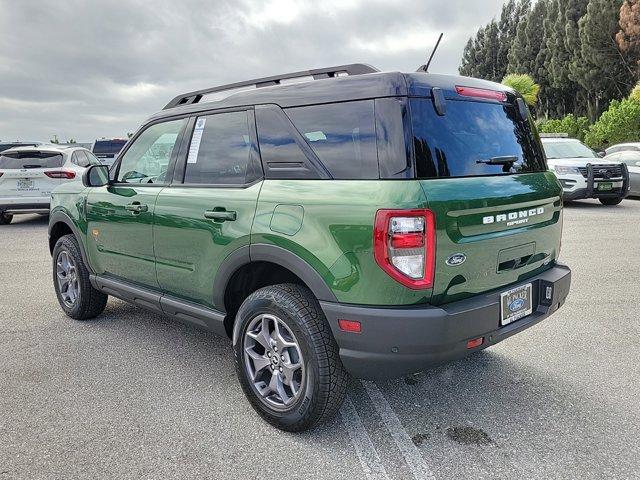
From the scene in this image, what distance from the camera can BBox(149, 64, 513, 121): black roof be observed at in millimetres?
2502

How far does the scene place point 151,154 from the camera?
386cm

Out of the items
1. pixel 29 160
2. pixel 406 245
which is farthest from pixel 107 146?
pixel 406 245

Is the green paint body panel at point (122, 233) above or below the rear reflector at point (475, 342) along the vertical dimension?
above

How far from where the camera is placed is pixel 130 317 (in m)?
4.77

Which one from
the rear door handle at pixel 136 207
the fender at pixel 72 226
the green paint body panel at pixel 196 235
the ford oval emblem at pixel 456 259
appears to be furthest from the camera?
the fender at pixel 72 226

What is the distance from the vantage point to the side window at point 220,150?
3.11 meters

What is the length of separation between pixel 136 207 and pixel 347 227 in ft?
6.31

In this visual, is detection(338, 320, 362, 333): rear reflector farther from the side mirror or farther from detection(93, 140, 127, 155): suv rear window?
detection(93, 140, 127, 155): suv rear window

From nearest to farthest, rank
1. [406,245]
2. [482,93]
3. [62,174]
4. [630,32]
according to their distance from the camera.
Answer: [406,245] < [482,93] < [62,174] < [630,32]

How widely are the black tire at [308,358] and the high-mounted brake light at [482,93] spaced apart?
1345 millimetres

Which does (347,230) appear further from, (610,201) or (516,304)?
(610,201)

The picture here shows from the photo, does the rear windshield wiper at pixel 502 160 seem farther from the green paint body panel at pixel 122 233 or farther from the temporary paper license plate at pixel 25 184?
the temporary paper license plate at pixel 25 184

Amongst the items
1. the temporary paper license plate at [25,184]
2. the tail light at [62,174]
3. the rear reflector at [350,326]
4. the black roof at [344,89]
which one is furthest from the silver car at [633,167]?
the temporary paper license plate at [25,184]

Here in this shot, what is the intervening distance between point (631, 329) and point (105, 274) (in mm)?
4292
